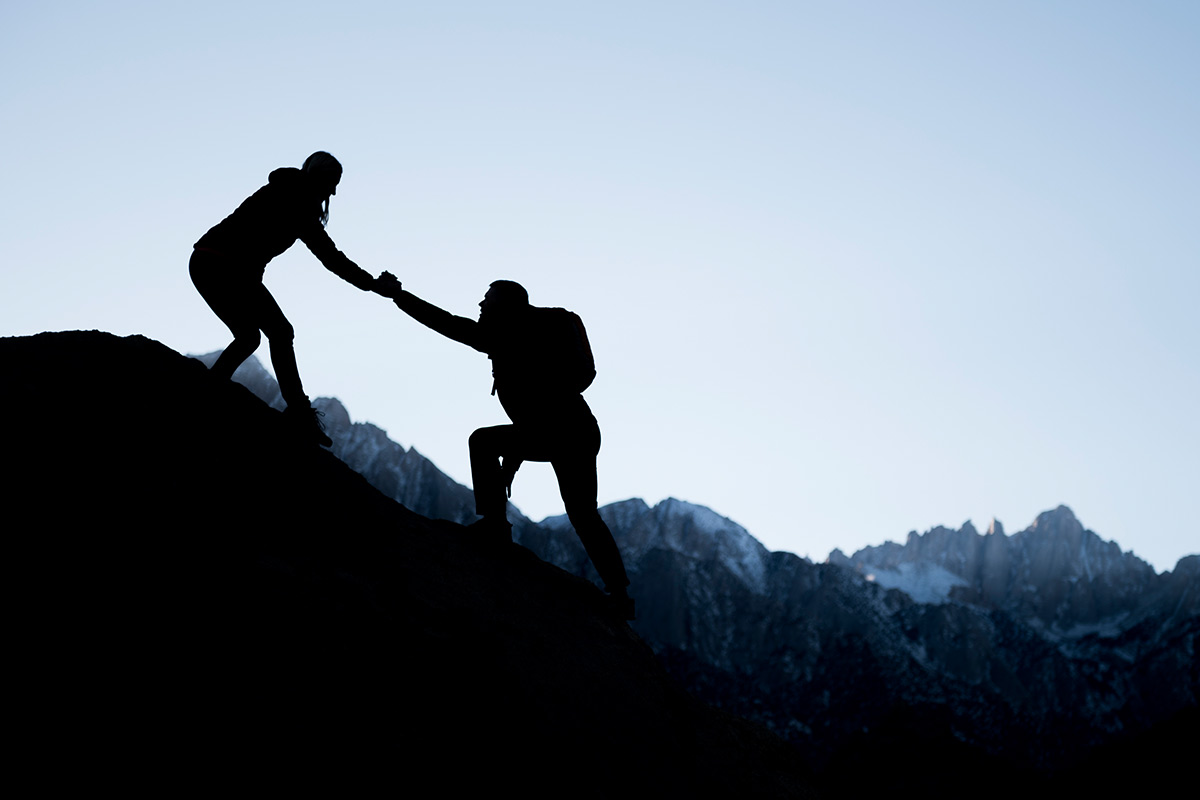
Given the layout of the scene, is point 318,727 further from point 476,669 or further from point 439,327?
point 439,327

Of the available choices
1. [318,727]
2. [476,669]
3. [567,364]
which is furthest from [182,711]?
[567,364]

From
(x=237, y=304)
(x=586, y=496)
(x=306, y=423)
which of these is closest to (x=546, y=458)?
(x=586, y=496)

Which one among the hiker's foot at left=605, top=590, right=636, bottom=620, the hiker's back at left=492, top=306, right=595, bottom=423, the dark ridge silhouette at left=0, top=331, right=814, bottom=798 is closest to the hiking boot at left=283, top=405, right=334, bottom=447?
the dark ridge silhouette at left=0, top=331, right=814, bottom=798

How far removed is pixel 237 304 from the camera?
7.57 metres

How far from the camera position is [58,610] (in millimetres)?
4719

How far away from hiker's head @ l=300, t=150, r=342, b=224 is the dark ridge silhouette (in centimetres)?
190

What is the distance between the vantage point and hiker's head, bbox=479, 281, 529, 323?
26.0ft

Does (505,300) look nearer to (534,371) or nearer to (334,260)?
(534,371)

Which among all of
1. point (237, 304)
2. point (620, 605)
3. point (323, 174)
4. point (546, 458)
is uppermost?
point (323, 174)

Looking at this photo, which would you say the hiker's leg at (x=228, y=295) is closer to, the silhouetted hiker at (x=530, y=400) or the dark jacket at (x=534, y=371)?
the silhouetted hiker at (x=530, y=400)

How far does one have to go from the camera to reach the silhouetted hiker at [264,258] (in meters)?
7.55

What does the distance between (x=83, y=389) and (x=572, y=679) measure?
4.10 m

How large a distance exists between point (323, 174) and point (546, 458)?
3303mm

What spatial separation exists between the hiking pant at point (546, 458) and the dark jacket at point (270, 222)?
2.45 metres
